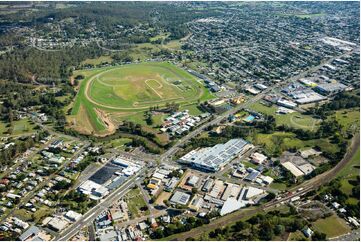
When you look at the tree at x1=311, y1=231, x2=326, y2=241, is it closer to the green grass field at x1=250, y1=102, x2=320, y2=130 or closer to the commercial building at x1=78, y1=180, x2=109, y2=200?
the commercial building at x1=78, y1=180, x2=109, y2=200

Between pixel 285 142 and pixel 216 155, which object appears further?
pixel 285 142

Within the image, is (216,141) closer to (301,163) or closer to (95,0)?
(301,163)

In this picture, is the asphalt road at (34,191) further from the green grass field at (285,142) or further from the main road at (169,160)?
the green grass field at (285,142)

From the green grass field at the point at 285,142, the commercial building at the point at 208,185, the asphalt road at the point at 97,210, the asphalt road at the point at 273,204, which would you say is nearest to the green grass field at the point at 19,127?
the asphalt road at the point at 97,210

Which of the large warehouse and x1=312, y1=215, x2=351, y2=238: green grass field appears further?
the large warehouse

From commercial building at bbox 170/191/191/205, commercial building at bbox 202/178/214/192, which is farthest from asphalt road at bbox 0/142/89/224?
commercial building at bbox 202/178/214/192

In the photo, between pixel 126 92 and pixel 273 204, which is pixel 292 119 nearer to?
pixel 273 204

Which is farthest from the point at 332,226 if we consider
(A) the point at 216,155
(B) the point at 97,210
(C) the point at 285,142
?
(B) the point at 97,210
